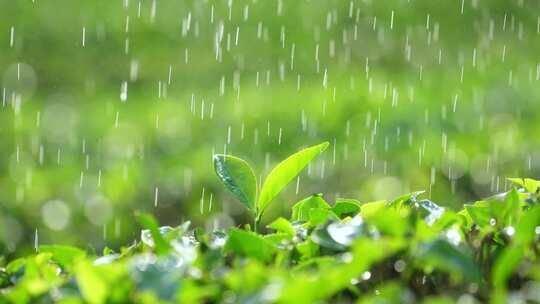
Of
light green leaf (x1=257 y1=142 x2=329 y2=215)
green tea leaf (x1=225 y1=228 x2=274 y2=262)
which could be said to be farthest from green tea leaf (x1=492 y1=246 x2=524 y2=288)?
light green leaf (x1=257 y1=142 x2=329 y2=215)

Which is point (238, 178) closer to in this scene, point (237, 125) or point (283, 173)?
point (283, 173)

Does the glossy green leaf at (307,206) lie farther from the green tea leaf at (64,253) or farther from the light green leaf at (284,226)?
the green tea leaf at (64,253)

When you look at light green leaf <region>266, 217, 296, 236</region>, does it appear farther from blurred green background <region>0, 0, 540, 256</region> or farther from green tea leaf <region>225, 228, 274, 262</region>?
blurred green background <region>0, 0, 540, 256</region>

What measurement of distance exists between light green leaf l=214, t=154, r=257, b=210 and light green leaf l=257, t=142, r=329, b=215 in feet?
0.07

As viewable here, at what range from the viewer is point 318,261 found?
1179 millimetres

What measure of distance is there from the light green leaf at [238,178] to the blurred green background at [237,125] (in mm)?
3039

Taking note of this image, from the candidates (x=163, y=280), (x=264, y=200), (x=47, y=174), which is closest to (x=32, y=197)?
(x=47, y=174)

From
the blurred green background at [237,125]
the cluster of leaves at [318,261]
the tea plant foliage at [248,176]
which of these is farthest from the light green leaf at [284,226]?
the blurred green background at [237,125]

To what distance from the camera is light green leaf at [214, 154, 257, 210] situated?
1529 millimetres

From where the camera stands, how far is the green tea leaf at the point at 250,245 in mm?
1267

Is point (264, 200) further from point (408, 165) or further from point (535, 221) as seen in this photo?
point (408, 165)

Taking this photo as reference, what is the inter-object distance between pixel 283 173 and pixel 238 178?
0.07 m

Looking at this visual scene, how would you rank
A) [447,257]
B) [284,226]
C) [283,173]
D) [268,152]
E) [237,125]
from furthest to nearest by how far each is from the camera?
[237,125]
[268,152]
[283,173]
[284,226]
[447,257]

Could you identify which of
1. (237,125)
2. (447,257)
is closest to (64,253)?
(447,257)
